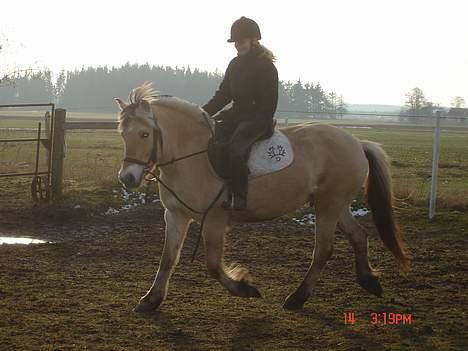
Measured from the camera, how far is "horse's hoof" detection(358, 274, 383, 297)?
6.33m

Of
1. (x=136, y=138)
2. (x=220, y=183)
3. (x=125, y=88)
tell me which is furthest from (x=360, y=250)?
(x=125, y=88)

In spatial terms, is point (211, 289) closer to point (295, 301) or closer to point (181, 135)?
point (295, 301)

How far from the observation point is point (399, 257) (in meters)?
6.79

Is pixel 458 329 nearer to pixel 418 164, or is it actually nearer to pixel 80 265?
pixel 80 265

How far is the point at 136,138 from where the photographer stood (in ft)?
18.2

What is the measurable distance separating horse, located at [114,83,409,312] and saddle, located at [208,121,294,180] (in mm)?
72

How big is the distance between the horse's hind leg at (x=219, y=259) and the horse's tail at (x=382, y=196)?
1683 mm

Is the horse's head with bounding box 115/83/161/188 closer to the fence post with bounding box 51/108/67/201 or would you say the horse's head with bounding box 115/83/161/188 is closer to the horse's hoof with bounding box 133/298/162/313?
the horse's hoof with bounding box 133/298/162/313

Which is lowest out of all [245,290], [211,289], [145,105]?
[211,289]

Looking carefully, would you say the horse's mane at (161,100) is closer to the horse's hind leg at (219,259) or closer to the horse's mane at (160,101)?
the horse's mane at (160,101)

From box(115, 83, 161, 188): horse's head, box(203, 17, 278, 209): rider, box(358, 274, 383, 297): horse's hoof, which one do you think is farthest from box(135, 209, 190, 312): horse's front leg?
box(358, 274, 383, 297): horse's hoof

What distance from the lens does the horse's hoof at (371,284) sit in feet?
20.8

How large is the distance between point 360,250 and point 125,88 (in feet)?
358
